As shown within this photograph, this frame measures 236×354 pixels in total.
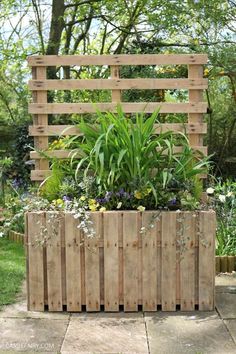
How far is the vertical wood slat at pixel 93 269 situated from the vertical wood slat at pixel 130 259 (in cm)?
18

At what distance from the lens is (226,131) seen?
8.09 metres

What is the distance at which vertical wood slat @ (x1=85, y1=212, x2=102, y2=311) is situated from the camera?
3141 millimetres

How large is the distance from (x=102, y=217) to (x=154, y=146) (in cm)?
62

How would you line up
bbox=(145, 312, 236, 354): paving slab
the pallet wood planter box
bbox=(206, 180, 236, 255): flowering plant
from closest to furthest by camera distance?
bbox=(145, 312, 236, 354): paving slab, the pallet wood planter box, bbox=(206, 180, 236, 255): flowering plant

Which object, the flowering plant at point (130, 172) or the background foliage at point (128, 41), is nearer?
the flowering plant at point (130, 172)

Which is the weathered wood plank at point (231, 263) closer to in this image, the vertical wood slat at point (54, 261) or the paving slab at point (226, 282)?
the paving slab at point (226, 282)

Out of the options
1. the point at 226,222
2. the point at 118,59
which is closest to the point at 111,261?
the point at 118,59

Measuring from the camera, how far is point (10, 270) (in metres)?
4.04

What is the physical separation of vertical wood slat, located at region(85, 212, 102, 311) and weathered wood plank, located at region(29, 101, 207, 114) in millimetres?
1029

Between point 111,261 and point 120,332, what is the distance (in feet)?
1.68

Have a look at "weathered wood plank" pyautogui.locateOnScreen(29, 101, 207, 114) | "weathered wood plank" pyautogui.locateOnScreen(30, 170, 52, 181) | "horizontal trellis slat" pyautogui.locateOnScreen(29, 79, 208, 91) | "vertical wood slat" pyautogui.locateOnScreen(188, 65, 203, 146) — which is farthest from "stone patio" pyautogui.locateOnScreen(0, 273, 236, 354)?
"horizontal trellis slat" pyautogui.locateOnScreen(29, 79, 208, 91)

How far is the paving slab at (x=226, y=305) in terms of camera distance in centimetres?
309

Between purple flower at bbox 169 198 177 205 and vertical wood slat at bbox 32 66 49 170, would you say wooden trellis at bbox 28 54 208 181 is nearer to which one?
vertical wood slat at bbox 32 66 49 170

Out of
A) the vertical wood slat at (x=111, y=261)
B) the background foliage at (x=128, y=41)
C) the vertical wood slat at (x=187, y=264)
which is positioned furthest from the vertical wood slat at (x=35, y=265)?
the background foliage at (x=128, y=41)
